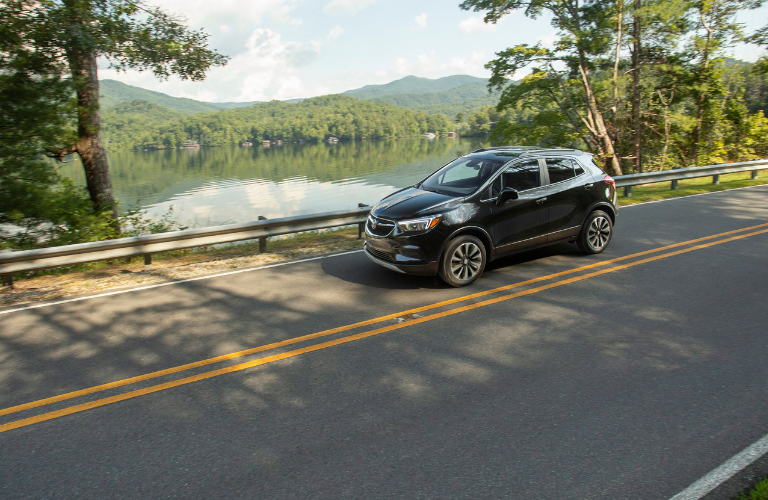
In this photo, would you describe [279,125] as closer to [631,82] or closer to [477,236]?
[631,82]

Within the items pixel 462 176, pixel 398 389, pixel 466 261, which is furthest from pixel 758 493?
pixel 462 176

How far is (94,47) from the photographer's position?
10859 mm

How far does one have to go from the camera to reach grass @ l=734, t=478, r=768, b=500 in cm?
303

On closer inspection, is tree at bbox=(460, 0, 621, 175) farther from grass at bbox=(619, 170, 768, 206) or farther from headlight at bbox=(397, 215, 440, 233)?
headlight at bbox=(397, 215, 440, 233)

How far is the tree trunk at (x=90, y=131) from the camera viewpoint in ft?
36.8

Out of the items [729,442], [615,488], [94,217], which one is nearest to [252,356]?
[615,488]

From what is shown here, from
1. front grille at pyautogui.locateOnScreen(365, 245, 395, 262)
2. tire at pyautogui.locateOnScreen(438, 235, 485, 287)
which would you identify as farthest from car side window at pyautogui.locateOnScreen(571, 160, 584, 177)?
front grille at pyautogui.locateOnScreen(365, 245, 395, 262)

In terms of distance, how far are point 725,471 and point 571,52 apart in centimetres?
2393

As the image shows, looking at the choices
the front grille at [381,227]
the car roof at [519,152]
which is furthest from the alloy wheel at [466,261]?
the car roof at [519,152]

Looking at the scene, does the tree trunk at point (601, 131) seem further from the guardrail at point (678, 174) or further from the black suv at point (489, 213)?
the black suv at point (489, 213)

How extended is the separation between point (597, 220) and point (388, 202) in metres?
3.71

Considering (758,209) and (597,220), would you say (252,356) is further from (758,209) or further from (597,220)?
(758,209)

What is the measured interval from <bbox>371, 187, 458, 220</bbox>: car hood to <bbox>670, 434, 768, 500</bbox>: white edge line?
4524mm

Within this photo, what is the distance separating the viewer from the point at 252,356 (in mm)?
5215
